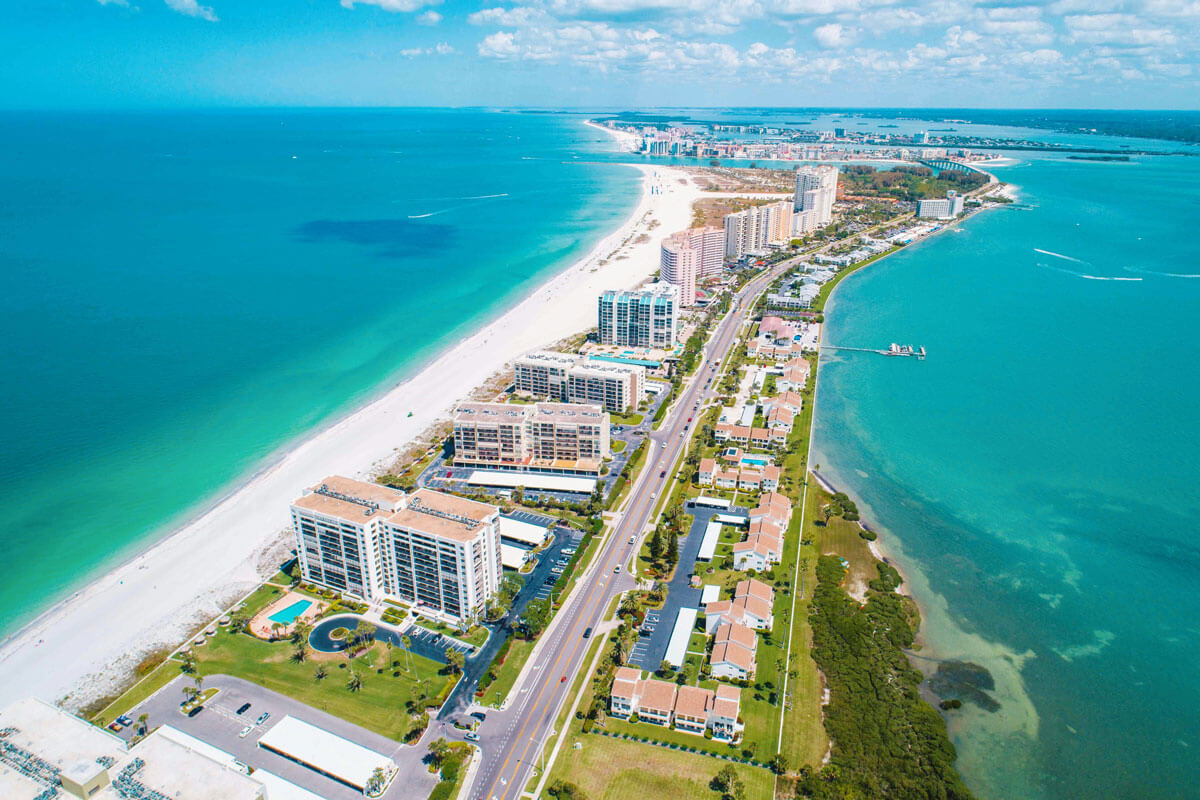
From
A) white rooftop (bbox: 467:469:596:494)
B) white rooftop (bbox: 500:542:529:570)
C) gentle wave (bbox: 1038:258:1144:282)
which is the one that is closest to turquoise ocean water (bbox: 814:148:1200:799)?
gentle wave (bbox: 1038:258:1144:282)

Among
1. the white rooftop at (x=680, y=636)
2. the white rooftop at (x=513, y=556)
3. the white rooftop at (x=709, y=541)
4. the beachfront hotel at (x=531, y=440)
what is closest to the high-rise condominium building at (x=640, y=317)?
the beachfront hotel at (x=531, y=440)

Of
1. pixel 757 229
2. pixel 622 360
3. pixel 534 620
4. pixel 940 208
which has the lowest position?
Result: pixel 534 620

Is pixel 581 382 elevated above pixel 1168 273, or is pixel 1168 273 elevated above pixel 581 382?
pixel 1168 273

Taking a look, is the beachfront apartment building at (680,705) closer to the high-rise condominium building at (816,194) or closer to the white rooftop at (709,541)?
the white rooftop at (709,541)

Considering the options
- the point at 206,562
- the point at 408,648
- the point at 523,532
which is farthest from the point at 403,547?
the point at 206,562

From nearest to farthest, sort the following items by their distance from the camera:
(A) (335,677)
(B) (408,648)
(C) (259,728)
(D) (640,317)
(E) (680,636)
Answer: (C) (259,728) → (A) (335,677) → (B) (408,648) → (E) (680,636) → (D) (640,317)

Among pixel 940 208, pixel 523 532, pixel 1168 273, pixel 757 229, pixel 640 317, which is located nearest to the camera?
pixel 523 532

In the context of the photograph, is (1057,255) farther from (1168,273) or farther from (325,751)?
(325,751)

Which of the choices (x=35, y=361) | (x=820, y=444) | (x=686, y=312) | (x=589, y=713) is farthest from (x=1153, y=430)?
(x=35, y=361)
